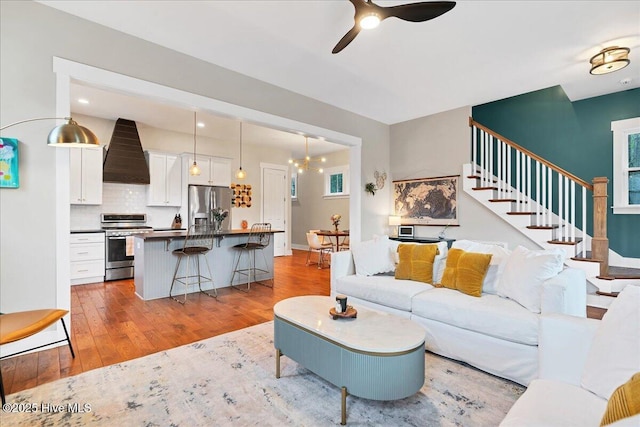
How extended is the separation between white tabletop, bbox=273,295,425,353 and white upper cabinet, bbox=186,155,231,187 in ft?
16.9

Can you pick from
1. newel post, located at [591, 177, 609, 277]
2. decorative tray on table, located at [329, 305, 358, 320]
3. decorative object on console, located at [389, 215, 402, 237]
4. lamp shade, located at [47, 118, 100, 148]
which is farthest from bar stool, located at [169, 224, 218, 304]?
newel post, located at [591, 177, 609, 277]

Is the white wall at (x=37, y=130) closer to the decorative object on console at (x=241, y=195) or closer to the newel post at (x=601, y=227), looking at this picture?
the decorative object on console at (x=241, y=195)

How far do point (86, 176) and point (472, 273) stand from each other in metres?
6.22

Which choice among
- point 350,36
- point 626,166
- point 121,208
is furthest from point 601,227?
point 121,208

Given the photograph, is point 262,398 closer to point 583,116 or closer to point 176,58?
point 176,58

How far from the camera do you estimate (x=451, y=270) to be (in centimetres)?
289

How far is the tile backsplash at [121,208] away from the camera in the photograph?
559 cm

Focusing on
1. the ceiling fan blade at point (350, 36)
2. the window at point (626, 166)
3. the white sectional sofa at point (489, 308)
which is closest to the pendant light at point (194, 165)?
the ceiling fan blade at point (350, 36)

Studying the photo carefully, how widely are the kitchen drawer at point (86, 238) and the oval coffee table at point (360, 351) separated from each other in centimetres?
466

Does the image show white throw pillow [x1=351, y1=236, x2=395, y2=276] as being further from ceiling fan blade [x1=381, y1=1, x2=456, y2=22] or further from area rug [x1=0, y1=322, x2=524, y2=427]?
ceiling fan blade [x1=381, y1=1, x2=456, y2=22]

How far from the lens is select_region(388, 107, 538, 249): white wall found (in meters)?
4.94

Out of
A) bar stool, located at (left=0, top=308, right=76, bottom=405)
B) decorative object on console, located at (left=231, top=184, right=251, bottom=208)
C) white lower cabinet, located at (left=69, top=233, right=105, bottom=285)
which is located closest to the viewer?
bar stool, located at (left=0, top=308, right=76, bottom=405)

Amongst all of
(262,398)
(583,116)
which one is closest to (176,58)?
(262,398)

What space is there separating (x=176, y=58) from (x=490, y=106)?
5.42 m
